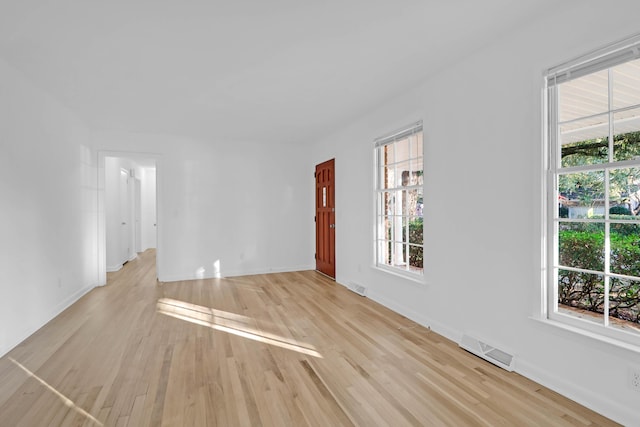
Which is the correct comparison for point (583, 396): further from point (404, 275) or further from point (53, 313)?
point (53, 313)

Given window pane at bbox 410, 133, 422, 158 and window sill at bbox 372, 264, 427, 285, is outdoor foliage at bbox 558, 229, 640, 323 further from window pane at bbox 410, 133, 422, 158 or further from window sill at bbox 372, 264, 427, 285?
window pane at bbox 410, 133, 422, 158

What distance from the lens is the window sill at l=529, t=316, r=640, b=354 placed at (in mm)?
1783

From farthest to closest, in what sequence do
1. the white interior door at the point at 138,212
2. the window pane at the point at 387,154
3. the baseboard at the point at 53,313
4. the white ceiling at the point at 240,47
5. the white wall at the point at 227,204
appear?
the white interior door at the point at 138,212
the white wall at the point at 227,204
the window pane at the point at 387,154
the baseboard at the point at 53,313
the white ceiling at the point at 240,47

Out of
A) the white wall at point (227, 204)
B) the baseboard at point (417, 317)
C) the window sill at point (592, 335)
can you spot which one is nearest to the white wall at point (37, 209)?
the white wall at point (227, 204)

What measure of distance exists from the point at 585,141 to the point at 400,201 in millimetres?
2090

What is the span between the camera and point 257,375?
7.80ft

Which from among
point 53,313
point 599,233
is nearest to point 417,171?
point 599,233

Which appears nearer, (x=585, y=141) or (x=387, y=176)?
(x=585, y=141)

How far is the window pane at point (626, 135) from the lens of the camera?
6.10 ft

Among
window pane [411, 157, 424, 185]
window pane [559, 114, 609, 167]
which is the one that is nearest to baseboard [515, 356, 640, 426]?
window pane [559, 114, 609, 167]

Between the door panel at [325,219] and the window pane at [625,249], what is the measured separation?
12.8ft

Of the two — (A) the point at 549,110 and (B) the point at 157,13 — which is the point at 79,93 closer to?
(B) the point at 157,13

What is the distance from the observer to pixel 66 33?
2400 mm

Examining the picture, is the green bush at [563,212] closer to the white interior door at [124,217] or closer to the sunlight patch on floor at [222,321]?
the sunlight patch on floor at [222,321]
